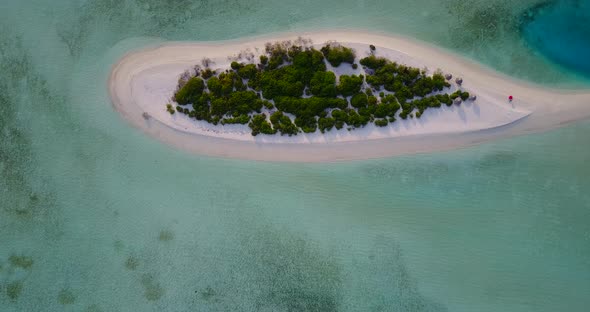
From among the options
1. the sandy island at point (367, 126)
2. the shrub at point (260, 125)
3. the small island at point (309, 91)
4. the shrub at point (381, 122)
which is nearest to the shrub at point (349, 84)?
the small island at point (309, 91)

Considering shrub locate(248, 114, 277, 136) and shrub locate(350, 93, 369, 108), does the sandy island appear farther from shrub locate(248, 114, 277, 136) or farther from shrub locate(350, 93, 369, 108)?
shrub locate(350, 93, 369, 108)

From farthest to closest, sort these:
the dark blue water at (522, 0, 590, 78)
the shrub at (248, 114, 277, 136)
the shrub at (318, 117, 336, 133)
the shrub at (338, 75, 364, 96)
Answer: the dark blue water at (522, 0, 590, 78) → the shrub at (248, 114, 277, 136) → the shrub at (318, 117, 336, 133) → the shrub at (338, 75, 364, 96)

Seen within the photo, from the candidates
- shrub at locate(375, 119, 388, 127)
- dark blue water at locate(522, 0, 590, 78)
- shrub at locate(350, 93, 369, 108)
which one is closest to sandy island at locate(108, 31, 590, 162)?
shrub at locate(375, 119, 388, 127)

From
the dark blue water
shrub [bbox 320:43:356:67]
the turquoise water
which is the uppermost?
the dark blue water

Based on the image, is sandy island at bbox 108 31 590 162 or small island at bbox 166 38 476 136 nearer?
small island at bbox 166 38 476 136

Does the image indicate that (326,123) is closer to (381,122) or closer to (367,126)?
(367,126)

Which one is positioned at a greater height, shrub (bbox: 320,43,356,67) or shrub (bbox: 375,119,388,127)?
shrub (bbox: 320,43,356,67)

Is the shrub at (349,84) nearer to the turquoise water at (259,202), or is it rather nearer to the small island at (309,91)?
the small island at (309,91)

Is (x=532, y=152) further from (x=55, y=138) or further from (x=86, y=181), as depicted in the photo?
(x=55, y=138)
